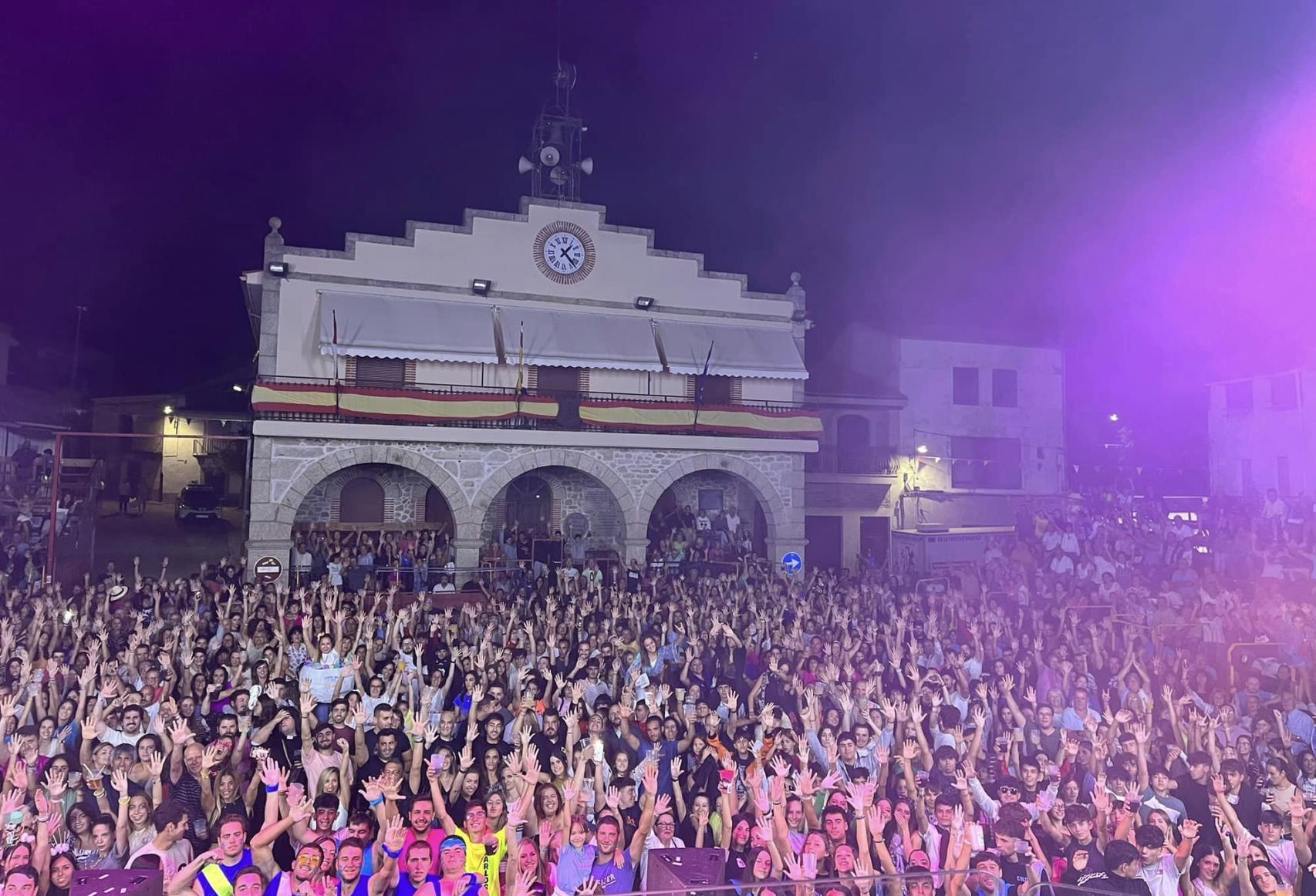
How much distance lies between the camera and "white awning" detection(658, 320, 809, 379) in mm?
18234

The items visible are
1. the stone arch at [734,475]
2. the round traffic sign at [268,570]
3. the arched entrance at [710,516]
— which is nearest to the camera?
the round traffic sign at [268,570]

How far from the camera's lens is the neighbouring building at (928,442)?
873 inches

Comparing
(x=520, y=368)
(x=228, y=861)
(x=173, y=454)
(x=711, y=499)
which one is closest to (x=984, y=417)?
(x=711, y=499)

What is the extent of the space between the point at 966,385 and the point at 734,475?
9.43 m

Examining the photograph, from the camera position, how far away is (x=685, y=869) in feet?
15.3

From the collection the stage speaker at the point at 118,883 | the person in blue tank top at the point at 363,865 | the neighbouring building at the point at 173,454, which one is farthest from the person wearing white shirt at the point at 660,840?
the neighbouring building at the point at 173,454

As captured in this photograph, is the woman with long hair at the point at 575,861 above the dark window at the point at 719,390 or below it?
below

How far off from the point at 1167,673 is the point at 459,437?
489 inches

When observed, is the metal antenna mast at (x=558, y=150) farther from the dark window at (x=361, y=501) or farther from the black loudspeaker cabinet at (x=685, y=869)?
the black loudspeaker cabinet at (x=685, y=869)

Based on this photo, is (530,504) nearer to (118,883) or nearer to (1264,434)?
(118,883)

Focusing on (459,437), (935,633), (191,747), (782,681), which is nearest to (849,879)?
(782,681)

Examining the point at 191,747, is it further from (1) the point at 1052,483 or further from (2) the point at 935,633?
(1) the point at 1052,483

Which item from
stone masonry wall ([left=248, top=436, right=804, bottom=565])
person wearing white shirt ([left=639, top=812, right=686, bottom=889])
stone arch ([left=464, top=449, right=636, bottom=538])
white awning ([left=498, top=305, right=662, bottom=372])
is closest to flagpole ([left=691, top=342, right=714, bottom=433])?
stone masonry wall ([left=248, top=436, right=804, bottom=565])

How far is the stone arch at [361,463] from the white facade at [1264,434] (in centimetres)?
2291
